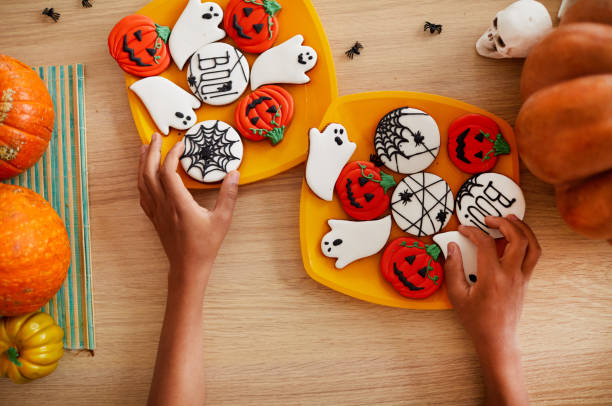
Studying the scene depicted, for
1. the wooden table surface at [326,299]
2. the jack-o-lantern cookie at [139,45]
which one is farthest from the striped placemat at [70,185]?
the jack-o-lantern cookie at [139,45]

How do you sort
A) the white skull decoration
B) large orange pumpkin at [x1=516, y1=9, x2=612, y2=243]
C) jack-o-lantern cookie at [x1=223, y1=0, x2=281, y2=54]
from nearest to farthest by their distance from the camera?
large orange pumpkin at [x1=516, y1=9, x2=612, y2=243]
the white skull decoration
jack-o-lantern cookie at [x1=223, y1=0, x2=281, y2=54]

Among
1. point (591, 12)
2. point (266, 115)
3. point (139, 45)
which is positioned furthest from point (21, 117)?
point (591, 12)

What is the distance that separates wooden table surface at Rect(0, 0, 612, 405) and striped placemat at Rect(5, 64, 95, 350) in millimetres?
22

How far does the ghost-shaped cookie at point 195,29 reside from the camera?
2.91ft

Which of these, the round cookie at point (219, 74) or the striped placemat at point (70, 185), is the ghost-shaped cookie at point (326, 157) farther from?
the striped placemat at point (70, 185)

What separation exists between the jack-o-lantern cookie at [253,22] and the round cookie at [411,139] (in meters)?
0.32

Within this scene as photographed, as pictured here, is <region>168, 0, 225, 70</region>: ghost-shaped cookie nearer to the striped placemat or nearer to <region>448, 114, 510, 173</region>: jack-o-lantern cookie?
the striped placemat

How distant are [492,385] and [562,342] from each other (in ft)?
0.61

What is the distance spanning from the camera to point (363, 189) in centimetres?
84

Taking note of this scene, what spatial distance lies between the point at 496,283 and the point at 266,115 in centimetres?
57

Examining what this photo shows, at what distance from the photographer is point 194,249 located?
2.72 ft

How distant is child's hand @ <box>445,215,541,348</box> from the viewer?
2.62 feet

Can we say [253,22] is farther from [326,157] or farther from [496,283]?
[496,283]

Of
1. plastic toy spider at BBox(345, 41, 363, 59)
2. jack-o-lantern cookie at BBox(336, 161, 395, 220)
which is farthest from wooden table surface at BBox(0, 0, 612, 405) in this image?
jack-o-lantern cookie at BBox(336, 161, 395, 220)
